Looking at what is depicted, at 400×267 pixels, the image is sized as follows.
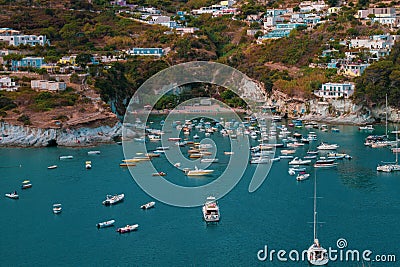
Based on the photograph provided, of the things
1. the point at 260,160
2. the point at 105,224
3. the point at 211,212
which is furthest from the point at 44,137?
the point at 211,212

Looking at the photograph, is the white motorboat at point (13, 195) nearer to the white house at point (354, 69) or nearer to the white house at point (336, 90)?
the white house at point (336, 90)

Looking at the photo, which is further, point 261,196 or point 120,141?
point 120,141

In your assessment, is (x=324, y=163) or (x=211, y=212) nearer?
(x=211, y=212)

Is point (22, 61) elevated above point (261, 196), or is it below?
above

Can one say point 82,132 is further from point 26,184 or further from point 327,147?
point 327,147

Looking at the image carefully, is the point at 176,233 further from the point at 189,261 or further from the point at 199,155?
the point at 199,155

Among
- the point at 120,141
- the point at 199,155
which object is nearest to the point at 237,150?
the point at 199,155
